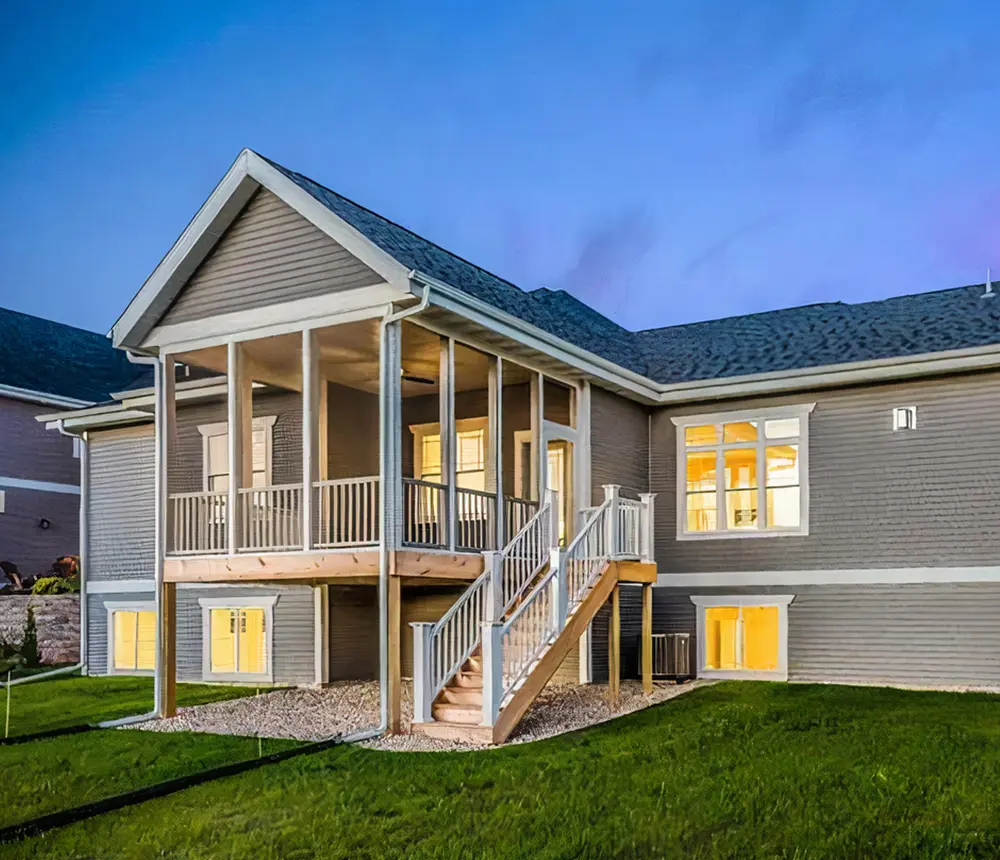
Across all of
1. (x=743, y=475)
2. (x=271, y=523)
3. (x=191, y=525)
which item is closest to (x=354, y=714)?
(x=271, y=523)

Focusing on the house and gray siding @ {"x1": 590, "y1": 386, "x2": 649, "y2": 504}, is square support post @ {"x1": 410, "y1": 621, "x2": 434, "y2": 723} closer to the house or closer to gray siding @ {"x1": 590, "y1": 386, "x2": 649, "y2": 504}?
the house

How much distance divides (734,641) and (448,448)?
658 centimetres

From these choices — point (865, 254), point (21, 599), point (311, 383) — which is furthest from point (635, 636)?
point (865, 254)

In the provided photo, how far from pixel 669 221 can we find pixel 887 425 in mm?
129426

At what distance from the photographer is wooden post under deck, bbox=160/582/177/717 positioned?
13574mm

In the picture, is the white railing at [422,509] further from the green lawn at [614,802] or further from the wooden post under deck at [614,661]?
the green lawn at [614,802]

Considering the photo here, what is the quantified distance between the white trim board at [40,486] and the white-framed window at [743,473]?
15.7 metres

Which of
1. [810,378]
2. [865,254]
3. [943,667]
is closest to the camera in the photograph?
[943,667]

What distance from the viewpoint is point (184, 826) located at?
8234 millimetres

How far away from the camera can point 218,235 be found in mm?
13836

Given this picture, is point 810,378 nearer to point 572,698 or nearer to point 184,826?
point 572,698

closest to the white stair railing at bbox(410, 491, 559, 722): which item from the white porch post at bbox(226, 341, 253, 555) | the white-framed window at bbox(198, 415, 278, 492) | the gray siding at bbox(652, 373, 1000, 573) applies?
the white porch post at bbox(226, 341, 253, 555)

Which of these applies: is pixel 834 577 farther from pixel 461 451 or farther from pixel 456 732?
pixel 456 732

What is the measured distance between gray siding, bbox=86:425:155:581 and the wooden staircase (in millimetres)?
9254
